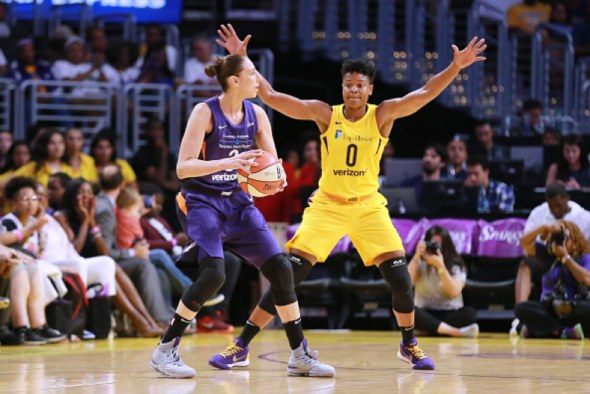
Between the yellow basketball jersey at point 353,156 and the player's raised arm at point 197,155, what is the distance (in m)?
1.06

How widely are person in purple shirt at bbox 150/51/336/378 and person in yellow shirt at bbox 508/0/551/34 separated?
43.5ft

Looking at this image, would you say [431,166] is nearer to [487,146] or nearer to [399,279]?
[487,146]

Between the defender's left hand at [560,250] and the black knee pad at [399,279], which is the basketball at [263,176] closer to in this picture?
the black knee pad at [399,279]

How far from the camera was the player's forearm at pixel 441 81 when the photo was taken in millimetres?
6215

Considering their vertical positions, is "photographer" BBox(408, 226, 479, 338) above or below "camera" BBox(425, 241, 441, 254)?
below

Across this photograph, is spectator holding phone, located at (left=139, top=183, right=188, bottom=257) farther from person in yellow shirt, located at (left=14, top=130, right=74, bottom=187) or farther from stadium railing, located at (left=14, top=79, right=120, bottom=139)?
stadium railing, located at (left=14, top=79, right=120, bottom=139)

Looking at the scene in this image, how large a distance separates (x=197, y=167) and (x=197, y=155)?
0.60 ft

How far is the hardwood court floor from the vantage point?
5129 mm

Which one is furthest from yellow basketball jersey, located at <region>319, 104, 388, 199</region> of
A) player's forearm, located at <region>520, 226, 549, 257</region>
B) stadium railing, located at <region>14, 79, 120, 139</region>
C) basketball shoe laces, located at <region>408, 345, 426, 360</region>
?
stadium railing, located at <region>14, 79, 120, 139</region>

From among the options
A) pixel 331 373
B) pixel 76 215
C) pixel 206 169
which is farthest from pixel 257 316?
pixel 76 215

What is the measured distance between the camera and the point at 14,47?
15602 millimetres

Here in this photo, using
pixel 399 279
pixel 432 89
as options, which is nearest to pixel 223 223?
pixel 399 279

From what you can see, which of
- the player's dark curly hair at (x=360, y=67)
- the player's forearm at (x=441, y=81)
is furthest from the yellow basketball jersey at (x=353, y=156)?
the player's forearm at (x=441, y=81)

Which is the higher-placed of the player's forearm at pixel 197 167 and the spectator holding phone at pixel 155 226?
the player's forearm at pixel 197 167
